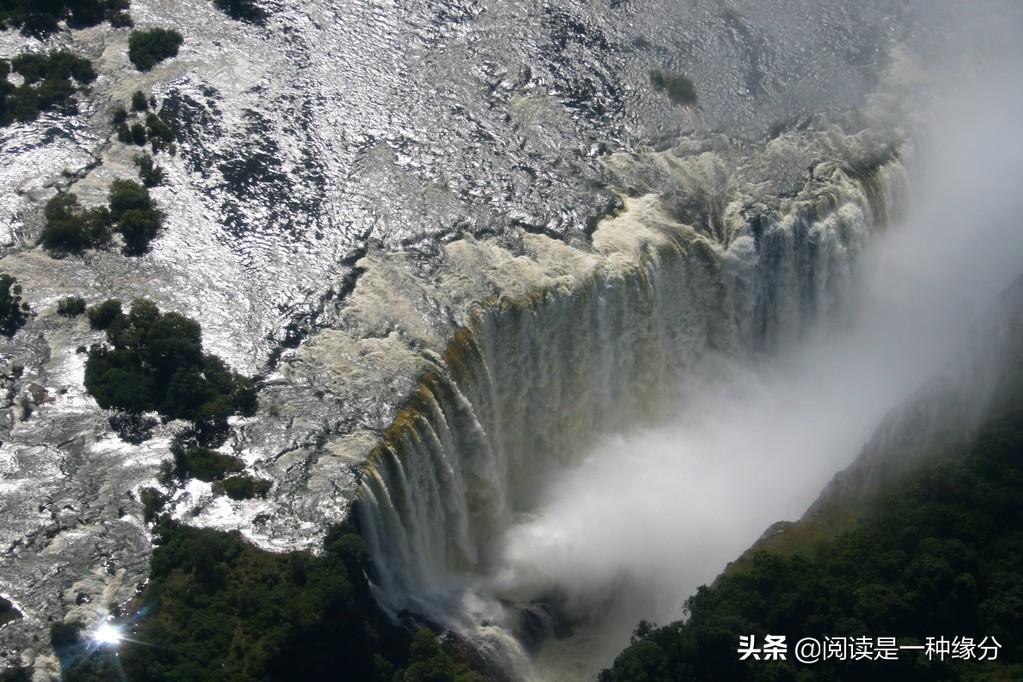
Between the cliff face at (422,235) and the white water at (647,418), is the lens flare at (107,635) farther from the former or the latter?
the white water at (647,418)

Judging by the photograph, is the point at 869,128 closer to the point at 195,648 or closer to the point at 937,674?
the point at 937,674

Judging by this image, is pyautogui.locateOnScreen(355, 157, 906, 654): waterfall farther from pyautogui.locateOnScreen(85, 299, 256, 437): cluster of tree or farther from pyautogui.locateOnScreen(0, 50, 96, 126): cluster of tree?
pyautogui.locateOnScreen(0, 50, 96, 126): cluster of tree

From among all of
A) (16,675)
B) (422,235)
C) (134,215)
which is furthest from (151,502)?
(422,235)

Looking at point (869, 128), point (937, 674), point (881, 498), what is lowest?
point (937, 674)

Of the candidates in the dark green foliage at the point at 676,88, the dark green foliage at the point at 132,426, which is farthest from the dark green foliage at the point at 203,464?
the dark green foliage at the point at 676,88

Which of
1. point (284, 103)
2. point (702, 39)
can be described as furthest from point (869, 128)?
point (284, 103)

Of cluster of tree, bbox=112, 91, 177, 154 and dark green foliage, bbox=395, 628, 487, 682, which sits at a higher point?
cluster of tree, bbox=112, 91, 177, 154

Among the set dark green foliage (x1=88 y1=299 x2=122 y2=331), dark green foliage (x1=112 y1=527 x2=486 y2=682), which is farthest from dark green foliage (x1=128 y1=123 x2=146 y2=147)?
dark green foliage (x1=112 y1=527 x2=486 y2=682)
